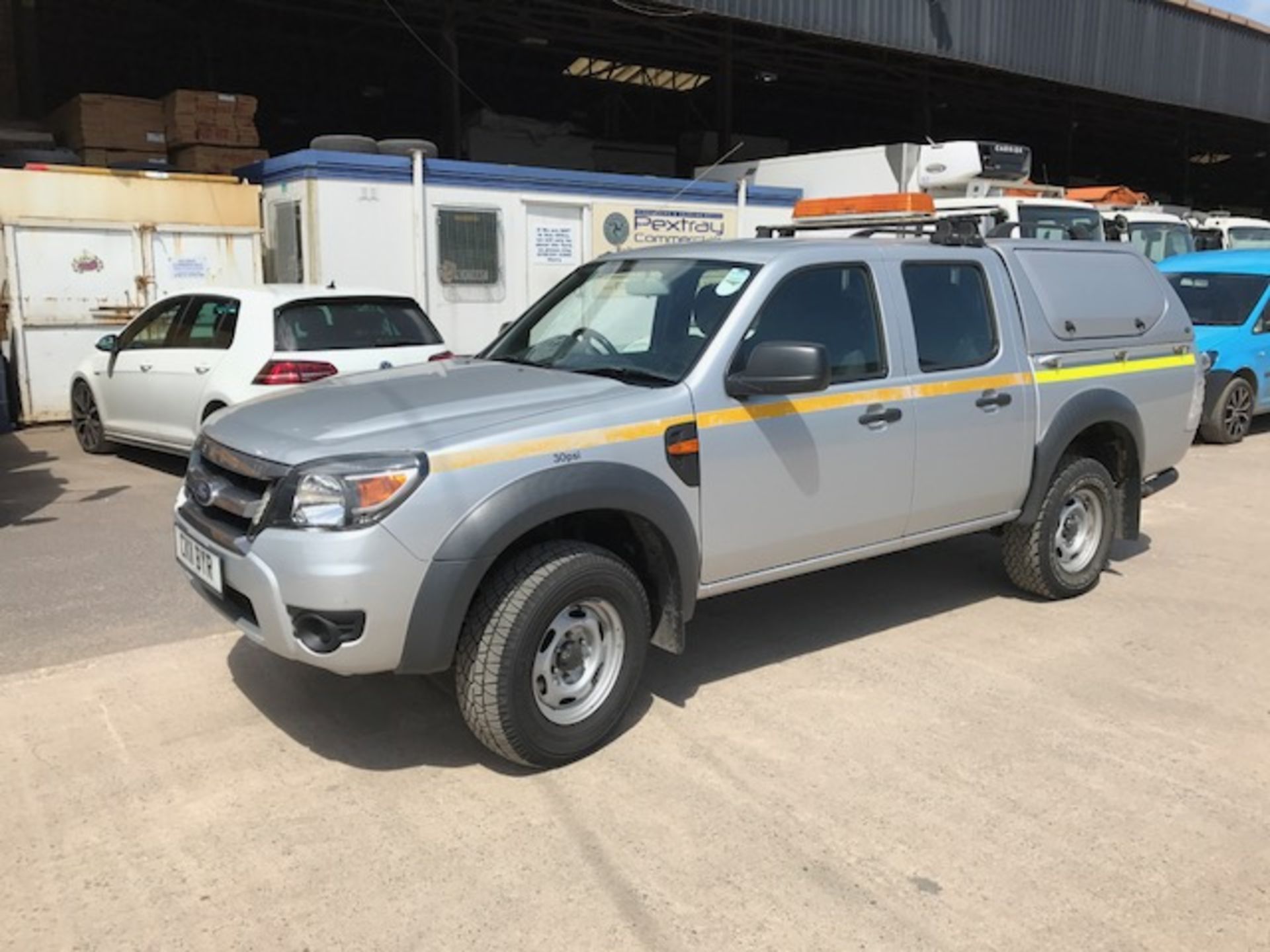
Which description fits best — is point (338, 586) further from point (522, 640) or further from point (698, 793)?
point (698, 793)

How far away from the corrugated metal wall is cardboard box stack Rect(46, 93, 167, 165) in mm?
A: 7006

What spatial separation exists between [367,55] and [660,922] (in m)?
23.0

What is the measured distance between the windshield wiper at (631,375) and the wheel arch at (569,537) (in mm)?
451

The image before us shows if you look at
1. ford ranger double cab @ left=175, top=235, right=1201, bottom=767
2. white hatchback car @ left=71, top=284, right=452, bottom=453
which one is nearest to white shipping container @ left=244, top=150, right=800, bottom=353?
white hatchback car @ left=71, top=284, right=452, bottom=453

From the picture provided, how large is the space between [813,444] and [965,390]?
104 centimetres

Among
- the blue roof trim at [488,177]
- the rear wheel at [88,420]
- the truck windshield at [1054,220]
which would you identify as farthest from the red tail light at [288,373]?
the truck windshield at [1054,220]

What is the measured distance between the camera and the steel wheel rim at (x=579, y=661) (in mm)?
3812

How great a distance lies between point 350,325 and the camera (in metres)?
8.07

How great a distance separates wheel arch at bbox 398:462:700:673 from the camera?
3510mm

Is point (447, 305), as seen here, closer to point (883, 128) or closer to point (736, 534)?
point (736, 534)

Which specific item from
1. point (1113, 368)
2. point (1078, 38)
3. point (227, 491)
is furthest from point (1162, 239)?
point (227, 491)

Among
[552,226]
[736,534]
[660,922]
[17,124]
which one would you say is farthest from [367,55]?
[660,922]

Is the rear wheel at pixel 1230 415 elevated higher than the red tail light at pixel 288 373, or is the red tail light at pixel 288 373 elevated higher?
the red tail light at pixel 288 373

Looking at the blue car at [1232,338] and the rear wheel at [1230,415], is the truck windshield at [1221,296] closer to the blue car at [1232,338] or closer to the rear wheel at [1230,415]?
the blue car at [1232,338]
